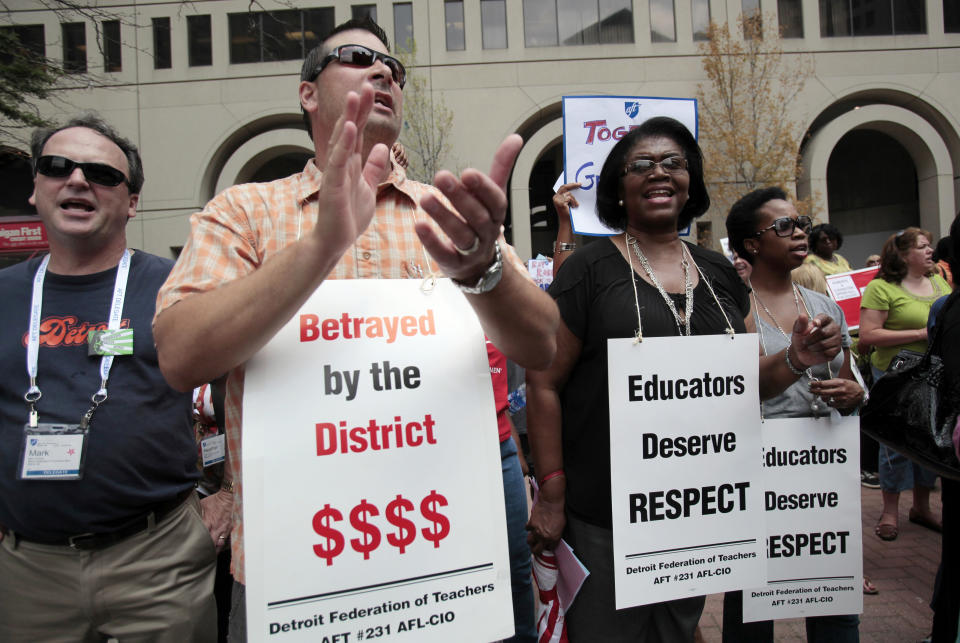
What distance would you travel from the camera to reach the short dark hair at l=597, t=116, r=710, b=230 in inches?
87.8

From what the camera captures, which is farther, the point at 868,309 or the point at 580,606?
the point at 868,309

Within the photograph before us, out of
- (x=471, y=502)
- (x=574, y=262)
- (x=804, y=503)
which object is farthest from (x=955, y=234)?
(x=471, y=502)

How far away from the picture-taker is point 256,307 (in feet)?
3.69

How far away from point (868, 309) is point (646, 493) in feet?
→ 12.1

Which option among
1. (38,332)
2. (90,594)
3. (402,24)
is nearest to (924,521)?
(90,594)

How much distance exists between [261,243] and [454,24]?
1706cm

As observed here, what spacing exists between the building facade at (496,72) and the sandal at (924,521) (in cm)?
1218

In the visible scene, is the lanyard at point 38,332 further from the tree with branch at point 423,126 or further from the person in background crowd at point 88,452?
the tree with branch at point 423,126

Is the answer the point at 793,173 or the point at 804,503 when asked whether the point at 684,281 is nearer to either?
the point at 804,503

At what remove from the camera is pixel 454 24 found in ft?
53.9

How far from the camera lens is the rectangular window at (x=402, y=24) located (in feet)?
53.5

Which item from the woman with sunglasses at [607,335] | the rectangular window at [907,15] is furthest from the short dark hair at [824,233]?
the rectangular window at [907,15]

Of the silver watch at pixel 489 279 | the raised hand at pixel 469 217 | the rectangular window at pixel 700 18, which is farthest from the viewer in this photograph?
the rectangular window at pixel 700 18

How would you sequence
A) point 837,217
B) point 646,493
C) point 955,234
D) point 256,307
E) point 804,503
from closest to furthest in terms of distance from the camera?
point 256,307
point 646,493
point 804,503
point 955,234
point 837,217
